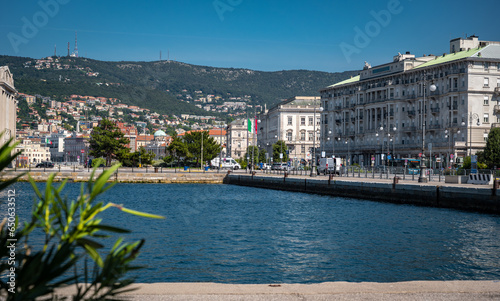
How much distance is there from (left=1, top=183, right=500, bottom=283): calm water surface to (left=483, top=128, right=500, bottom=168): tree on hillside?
37.9 m

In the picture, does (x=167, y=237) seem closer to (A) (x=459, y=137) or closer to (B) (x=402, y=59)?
(A) (x=459, y=137)

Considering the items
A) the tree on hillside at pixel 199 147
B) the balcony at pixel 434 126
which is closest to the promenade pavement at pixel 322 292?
the balcony at pixel 434 126

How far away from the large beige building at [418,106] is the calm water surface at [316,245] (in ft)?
119

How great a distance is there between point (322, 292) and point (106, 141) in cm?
10180

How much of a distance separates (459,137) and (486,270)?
7040cm

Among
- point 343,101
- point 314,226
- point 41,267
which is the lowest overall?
point 314,226

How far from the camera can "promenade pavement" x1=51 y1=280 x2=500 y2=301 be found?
27.6ft

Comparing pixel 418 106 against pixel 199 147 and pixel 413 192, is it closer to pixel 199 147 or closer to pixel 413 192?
pixel 199 147

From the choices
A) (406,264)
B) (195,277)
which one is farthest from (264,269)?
(406,264)

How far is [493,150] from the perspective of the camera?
70.8 metres

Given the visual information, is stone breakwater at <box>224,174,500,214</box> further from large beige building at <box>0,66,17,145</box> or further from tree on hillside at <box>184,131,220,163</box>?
large beige building at <box>0,66,17,145</box>

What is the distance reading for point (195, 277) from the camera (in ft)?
50.8

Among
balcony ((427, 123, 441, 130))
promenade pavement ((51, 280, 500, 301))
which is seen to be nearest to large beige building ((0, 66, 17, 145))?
→ balcony ((427, 123, 441, 130))

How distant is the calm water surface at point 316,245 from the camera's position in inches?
631
